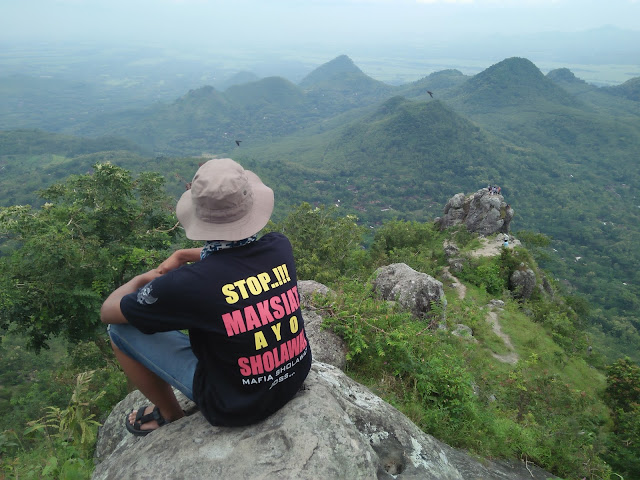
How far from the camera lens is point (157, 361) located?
8.87 ft

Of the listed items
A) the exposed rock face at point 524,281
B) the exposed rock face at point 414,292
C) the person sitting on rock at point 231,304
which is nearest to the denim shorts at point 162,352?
the person sitting on rock at point 231,304

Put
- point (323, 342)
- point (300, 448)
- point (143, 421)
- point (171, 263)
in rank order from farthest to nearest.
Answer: point (323, 342) < point (143, 421) < point (171, 263) < point (300, 448)

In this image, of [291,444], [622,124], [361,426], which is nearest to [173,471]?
[291,444]

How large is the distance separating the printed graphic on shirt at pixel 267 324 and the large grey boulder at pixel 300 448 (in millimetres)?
369

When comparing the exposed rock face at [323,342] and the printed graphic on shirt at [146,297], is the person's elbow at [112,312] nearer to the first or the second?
the printed graphic on shirt at [146,297]

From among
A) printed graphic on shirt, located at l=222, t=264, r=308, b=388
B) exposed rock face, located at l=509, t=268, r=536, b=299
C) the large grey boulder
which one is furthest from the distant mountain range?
printed graphic on shirt, located at l=222, t=264, r=308, b=388

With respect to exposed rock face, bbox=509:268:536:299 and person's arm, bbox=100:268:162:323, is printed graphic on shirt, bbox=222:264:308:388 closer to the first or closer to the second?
person's arm, bbox=100:268:162:323

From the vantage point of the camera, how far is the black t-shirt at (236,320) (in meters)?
2.07

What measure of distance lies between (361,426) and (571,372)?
12.5 metres

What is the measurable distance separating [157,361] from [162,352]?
0.08 meters

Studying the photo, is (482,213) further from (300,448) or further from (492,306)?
(300,448)

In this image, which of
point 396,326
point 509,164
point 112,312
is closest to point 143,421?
point 112,312

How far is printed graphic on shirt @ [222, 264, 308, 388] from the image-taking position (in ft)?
6.88

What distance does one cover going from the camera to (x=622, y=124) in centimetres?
12169
